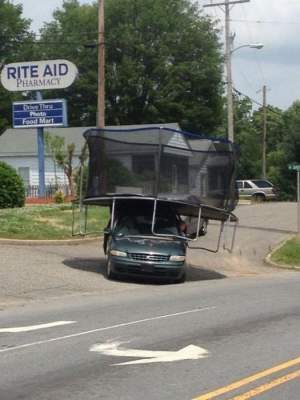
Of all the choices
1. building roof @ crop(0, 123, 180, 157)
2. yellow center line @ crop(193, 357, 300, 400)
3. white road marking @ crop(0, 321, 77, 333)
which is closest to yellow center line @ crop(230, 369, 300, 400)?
yellow center line @ crop(193, 357, 300, 400)

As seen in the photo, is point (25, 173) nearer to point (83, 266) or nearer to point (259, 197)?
point (259, 197)

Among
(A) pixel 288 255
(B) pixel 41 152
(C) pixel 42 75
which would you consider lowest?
(A) pixel 288 255

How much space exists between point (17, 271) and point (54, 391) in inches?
416

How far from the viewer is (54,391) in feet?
22.9

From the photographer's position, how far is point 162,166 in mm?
17688

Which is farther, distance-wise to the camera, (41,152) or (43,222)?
(41,152)

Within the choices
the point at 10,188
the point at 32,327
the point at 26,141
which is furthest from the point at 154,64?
the point at 32,327

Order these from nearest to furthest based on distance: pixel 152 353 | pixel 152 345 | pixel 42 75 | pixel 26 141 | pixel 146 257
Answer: pixel 152 353 < pixel 152 345 < pixel 146 257 < pixel 42 75 < pixel 26 141

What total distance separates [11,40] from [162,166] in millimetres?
56676

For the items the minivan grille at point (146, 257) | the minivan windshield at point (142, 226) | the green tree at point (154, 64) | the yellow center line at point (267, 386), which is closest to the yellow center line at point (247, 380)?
the yellow center line at point (267, 386)

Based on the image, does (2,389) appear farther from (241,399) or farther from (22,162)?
(22,162)

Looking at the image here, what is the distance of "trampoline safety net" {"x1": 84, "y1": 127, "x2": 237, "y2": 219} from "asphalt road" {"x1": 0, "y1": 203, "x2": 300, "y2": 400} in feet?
6.77

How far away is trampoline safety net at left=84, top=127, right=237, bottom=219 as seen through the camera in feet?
58.2

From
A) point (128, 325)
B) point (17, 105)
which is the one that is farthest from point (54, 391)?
point (17, 105)
